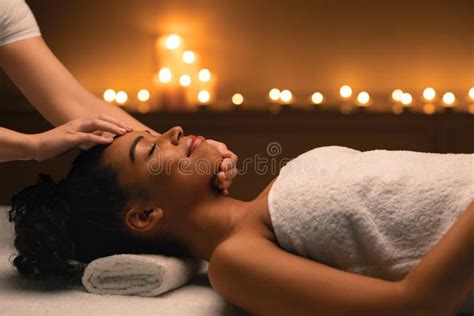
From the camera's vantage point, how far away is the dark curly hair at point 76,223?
58.1 inches

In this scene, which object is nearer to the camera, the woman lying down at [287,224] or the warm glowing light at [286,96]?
the woman lying down at [287,224]

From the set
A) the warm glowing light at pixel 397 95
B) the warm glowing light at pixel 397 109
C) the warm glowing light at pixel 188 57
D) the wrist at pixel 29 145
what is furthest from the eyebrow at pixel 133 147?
the warm glowing light at pixel 397 95

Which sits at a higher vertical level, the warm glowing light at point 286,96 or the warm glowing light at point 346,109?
the warm glowing light at point 286,96

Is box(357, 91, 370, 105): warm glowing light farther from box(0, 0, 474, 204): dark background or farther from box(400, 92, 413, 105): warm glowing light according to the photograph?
box(400, 92, 413, 105): warm glowing light

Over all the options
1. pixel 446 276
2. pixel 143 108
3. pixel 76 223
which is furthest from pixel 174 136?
pixel 143 108

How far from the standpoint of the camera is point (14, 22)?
193cm

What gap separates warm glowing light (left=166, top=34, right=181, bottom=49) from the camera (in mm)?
3320

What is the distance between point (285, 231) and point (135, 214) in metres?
0.37

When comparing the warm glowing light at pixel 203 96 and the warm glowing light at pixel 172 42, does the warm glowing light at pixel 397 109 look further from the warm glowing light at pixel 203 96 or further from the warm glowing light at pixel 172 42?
the warm glowing light at pixel 172 42

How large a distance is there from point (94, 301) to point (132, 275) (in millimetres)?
96

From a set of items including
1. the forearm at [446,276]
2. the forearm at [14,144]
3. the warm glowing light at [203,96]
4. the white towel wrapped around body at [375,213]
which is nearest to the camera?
the forearm at [446,276]

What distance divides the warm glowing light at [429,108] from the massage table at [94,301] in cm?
197

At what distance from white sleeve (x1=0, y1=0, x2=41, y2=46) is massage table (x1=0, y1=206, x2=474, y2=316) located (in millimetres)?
730

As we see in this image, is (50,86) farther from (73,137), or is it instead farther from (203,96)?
(203,96)
